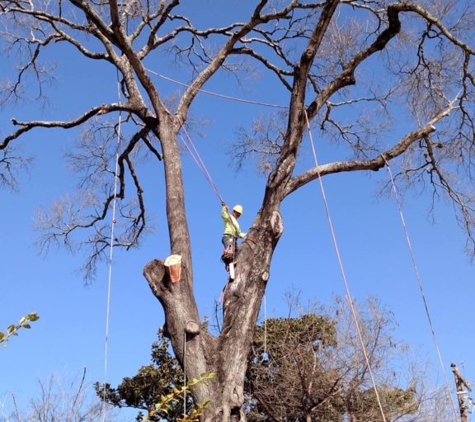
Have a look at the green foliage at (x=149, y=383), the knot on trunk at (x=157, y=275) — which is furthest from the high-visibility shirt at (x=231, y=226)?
the green foliage at (x=149, y=383)

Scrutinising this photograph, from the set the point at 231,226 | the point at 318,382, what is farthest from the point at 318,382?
the point at 231,226

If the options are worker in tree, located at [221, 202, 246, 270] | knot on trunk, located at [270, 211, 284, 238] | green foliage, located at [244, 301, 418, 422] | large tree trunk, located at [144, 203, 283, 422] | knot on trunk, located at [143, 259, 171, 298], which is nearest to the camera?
large tree trunk, located at [144, 203, 283, 422]

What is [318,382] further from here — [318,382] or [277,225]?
[277,225]

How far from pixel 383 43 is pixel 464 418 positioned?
21.2ft

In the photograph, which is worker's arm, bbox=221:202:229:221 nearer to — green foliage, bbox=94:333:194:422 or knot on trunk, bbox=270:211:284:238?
knot on trunk, bbox=270:211:284:238

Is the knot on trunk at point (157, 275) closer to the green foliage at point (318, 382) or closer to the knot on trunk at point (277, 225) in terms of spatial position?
the knot on trunk at point (277, 225)

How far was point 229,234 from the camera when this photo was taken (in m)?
5.42

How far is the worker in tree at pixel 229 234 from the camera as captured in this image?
5131 mm

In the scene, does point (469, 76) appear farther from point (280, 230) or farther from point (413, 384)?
point (413, 384)

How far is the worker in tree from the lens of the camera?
513 centimetres

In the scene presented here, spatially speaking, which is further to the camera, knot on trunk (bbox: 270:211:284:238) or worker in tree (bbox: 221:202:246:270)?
worker in tree (bbox: 221:202:246:270)

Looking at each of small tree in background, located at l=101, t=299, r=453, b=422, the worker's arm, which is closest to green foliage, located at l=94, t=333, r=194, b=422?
small tree in background, located at l=101, t=299, r=453, b=422

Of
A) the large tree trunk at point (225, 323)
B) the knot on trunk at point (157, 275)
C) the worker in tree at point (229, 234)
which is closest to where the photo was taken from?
the large tree trunk at point (225, 323)

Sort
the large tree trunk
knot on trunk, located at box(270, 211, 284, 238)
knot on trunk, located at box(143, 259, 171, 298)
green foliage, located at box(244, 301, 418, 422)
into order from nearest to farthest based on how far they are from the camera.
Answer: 1. the large tree trunk
2. knot on trunk, located at box(143, 259, 171, 298)
3. knot on trunk, located at box(270, 211, 284, 238)
4. green foliage, located at box(244, 301, 418, 422)
